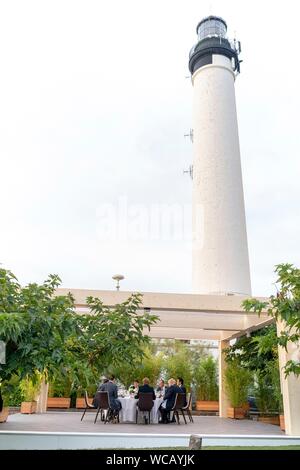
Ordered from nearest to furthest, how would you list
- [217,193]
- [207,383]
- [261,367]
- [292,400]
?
[292,400]
[261,367]
[207,383]
[217,193]

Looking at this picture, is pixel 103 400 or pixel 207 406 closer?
pixel 103 400

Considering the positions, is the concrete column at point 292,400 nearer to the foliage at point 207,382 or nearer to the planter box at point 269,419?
the planter box at point 269,419

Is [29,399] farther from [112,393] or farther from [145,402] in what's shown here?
[145,402]

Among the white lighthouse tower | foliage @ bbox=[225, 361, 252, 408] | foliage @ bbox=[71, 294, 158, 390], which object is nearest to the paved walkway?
foliage @ bbox=[225, 361, 252, 408]

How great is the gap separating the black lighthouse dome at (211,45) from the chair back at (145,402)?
1621 cm

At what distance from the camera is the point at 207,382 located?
15.2 metres

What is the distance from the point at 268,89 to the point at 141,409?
18.7 meters

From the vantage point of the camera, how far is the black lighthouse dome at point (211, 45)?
2152 centimetres

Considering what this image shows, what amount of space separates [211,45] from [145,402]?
17000mm

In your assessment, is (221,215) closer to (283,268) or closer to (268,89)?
(268,89)

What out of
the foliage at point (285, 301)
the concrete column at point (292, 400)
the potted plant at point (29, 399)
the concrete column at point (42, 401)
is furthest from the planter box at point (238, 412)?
the foliage at point (285, 301)

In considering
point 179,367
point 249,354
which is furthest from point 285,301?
point 179,367

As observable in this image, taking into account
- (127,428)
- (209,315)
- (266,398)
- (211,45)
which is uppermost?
(211,45)
